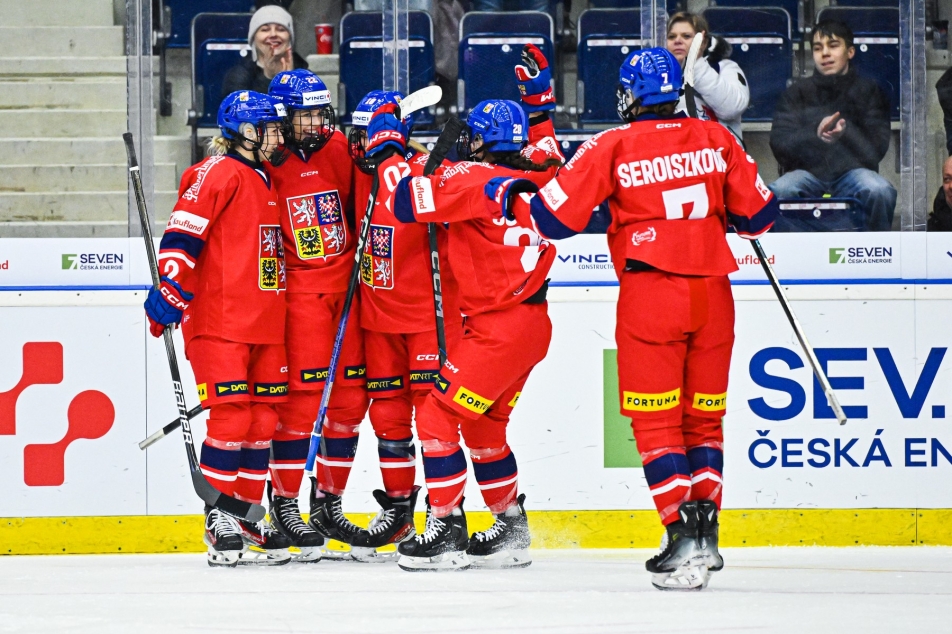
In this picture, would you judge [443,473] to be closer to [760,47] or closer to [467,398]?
[467,398]

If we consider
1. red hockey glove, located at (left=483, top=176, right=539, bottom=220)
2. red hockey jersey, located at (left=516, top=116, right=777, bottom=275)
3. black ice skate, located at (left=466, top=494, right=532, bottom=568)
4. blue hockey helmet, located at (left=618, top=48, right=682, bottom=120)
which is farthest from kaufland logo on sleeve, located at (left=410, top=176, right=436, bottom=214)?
black ice skate, located at (left=466, top=494, right=532, bottom=568)

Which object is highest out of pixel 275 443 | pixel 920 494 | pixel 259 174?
pixel 259 174

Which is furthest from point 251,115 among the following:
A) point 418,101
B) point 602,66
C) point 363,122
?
point 602,66

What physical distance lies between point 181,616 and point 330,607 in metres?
0.35

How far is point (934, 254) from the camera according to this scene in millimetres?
4887

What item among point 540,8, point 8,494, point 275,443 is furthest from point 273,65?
point 8,494

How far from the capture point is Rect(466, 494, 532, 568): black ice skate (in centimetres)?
421

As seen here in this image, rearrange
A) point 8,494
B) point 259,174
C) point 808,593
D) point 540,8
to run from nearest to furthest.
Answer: point 808,593, point 259,174, point 8,494, point 540,8

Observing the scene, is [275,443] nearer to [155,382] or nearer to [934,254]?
[155,382]

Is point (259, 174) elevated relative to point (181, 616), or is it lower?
elevated

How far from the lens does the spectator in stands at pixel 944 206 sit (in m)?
4.95

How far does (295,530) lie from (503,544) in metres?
0.66

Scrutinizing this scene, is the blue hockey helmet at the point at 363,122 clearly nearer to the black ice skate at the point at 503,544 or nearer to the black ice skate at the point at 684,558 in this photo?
the black ice skate at the point at 503,544

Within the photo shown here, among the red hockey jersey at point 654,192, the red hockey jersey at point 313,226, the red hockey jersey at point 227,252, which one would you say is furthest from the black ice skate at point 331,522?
the red hockey jersey at point 654,192
